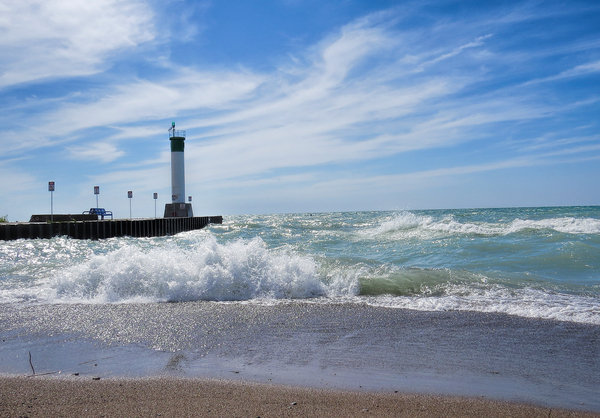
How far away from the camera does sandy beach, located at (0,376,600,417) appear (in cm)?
256

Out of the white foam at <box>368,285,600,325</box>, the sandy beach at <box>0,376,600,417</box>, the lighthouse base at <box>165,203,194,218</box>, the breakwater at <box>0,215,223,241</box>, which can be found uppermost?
the lighthouse base at <box>165,203,194,218</box>

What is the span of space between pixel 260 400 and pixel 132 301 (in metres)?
4.20

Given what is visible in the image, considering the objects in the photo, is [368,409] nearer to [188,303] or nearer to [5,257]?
[188,303]

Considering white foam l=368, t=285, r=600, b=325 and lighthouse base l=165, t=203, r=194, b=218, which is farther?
lighthouse base l=165, t=203, r=194, b=218

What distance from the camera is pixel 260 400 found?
2.75 meters

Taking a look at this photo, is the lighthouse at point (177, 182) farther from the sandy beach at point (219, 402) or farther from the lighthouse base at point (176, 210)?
the sandy beach at point (219, 402)

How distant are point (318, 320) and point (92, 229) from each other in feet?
53.3

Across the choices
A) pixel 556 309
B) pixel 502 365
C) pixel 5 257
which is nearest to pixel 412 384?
pixel 502 365

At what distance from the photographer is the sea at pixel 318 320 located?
330 cm

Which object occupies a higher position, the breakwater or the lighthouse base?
the lighthouse base

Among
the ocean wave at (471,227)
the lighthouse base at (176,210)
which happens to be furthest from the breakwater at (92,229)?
the ocean wave at (471,227)

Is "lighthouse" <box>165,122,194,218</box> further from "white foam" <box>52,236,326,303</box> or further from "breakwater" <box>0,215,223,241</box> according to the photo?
"white foam" <box>52,236,326,303</box>

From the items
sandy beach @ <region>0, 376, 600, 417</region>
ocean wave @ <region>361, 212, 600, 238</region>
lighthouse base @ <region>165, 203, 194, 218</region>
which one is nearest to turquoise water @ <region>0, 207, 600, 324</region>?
sandy beach @ <region>0, 376, 600, 417</region>

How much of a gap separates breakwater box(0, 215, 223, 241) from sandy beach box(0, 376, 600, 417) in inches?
585
